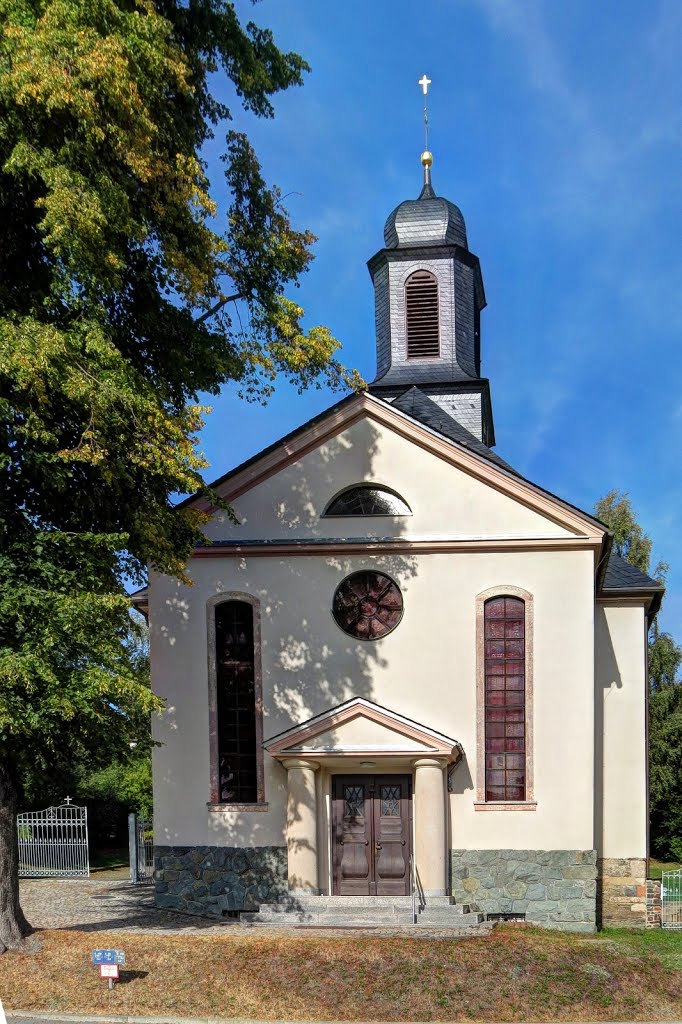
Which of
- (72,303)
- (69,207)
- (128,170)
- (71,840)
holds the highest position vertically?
(128,170)

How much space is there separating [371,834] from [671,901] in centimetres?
558

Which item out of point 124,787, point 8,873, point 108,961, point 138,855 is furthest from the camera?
point 124,787

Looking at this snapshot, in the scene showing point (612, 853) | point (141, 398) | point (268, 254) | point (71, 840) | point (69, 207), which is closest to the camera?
point (69, 207)

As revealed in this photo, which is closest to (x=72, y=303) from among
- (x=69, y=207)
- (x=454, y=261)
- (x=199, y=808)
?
(x=69, y=207)

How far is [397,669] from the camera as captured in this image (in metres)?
16.6

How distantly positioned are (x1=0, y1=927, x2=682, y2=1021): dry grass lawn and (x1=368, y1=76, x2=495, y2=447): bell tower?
12610 millimetres

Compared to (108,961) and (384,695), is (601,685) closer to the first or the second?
(384,695)

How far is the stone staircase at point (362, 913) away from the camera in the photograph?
15.0 m

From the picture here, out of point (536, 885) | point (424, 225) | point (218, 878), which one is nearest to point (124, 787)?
point (218, 878)

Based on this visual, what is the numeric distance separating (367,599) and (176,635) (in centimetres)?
334

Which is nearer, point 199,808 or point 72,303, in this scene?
point 72,303

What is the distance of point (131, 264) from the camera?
1357cm

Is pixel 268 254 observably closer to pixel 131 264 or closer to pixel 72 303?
pixel 131 264

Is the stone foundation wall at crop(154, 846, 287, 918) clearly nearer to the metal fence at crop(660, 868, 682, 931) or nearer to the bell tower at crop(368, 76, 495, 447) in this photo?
the metal fence at crop(660, 868, 682, 931)
